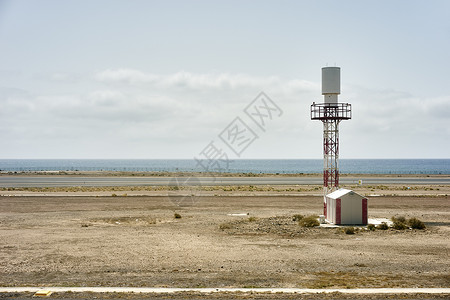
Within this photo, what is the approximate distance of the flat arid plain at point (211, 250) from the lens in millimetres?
18016

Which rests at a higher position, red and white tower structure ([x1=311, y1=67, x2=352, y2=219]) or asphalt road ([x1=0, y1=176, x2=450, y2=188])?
red and white tower structure ([x1=311, y1=67, x2=352, y2=219])

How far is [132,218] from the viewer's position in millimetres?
37062

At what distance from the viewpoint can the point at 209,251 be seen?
77.5ft

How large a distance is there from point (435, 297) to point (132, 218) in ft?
86.0

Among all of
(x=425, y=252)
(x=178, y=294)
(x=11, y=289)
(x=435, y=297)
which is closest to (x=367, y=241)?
(x=425, y=252)

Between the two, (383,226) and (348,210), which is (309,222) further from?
(383,226)

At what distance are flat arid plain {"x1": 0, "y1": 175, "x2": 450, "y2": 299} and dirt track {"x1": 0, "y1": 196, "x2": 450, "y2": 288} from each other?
46mm

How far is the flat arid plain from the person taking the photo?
18.0 m

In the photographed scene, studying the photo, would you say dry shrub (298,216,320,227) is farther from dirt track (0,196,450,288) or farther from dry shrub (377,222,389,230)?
dry shrub (377,222,389,230)

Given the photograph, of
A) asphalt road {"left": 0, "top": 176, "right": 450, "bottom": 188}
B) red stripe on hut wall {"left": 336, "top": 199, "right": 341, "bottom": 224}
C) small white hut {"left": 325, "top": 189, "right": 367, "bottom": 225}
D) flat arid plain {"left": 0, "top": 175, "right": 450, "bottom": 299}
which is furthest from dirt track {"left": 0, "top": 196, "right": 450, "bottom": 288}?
asphalt road {"left": 0, "top": 176, "right": 450, "bottom": 188}

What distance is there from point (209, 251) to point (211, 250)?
30cm

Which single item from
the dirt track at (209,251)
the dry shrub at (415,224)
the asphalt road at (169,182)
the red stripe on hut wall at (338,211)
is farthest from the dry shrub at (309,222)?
the asphalt road at (169,182)

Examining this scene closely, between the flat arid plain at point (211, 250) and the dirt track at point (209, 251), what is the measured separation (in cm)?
5

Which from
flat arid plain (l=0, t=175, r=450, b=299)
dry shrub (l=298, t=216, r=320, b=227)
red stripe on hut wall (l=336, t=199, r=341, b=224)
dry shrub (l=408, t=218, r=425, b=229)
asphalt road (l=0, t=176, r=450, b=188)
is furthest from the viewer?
asphalt road (l=0, t=176, r=450, b=188)
